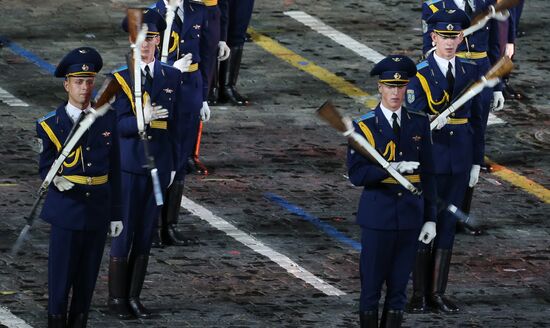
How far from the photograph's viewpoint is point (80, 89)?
17.9 meters

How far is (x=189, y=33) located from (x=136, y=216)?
3.39m

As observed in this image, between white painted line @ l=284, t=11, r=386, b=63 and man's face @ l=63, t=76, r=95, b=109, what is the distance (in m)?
11.7

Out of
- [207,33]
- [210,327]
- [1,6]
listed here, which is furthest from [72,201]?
[1,6]

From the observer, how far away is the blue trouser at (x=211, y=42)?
910 inches

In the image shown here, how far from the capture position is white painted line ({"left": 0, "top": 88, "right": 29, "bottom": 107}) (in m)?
26.8

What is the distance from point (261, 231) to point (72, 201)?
15.3 feet

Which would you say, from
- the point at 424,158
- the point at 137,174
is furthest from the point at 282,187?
the point at 424,158

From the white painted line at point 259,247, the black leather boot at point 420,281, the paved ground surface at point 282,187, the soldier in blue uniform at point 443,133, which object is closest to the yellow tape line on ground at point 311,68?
the paved ground surface at point 282,187

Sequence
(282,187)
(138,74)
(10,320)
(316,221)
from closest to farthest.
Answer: (10,320)
(138,74)
(316,221)
(282,187)

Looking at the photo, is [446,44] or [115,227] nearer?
[115,227]

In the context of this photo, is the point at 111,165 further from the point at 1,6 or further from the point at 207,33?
the point at 1,6

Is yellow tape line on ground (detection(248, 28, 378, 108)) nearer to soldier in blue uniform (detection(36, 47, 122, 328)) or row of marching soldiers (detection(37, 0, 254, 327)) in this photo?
row of marching soldiers (detection(37, 0, 254, 327))

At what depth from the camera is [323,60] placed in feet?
96.6

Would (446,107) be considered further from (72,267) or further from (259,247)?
(72,267)
